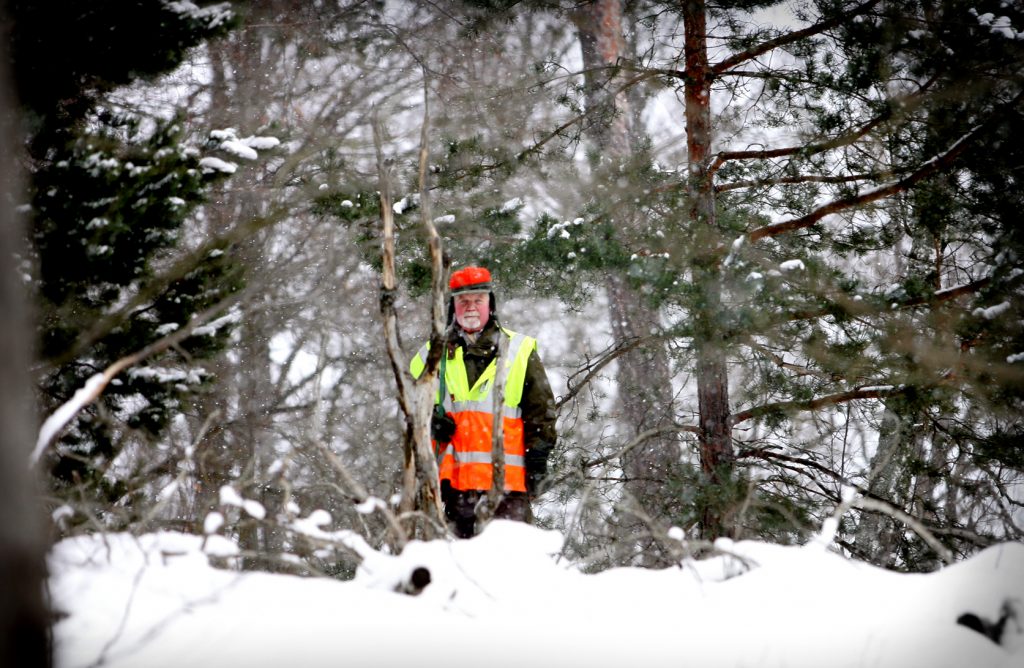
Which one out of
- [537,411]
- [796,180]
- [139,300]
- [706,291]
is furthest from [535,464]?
[796,180]

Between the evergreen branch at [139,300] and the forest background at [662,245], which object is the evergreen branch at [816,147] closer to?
the forest background at [662,245]

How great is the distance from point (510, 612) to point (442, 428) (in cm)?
229

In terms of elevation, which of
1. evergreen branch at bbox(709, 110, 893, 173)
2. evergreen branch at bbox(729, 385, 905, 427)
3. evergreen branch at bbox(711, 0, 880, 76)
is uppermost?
evergreen branch at bbox(711, 0, 880, 76)

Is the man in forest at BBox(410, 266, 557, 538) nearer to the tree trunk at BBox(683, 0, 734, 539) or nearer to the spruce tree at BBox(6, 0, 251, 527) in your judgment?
the tree trunk at BBox(683, 0, 734, 539)

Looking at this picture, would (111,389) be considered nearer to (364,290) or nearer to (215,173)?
(215,173)

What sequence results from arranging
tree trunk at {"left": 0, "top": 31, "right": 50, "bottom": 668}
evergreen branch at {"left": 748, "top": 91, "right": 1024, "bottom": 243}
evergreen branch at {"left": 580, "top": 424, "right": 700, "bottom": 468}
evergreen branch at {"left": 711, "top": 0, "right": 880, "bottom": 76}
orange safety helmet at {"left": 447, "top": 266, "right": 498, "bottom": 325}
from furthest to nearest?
evergreen branch at {"left": 711, "top": 0, "right": 880, "bottom": 76} < evergreen branch at {"left": 748, "top": 91, "right": 1024, "bottom": 243} < orange safety helmet at {"left": 447, "top": 266, "right": 498, "bottom": 325} < evergreen branch at {"left": 580, "top": 424, "right": 700, "bottom": 468} < tree trunk at {"left": 0, "top": 31, "right": 50, "bottom": 668}

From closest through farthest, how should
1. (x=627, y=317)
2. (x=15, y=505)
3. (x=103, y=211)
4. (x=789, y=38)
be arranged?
(x=15, y=505) < (x=103, y=211) < (x=789, y=38) < (x=627, y=317)

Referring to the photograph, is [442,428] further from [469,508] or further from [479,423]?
[469,508]

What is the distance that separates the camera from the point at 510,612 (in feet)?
6.50

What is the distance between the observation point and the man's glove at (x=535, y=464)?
164 inches

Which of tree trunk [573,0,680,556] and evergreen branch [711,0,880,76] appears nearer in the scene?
evergreen branch [711,0,880,76]

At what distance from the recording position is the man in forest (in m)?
4.19

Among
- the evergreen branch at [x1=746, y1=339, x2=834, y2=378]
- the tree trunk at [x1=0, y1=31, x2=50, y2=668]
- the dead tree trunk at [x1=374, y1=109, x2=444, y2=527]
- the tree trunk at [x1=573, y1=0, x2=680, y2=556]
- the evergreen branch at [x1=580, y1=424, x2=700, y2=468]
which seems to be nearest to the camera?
the tree trunk at [x1=0, y1=31, x2=50, y2=668]

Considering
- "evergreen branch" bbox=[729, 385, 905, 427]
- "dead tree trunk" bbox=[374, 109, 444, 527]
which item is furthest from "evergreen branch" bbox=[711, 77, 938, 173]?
"dead tree trunk" bbox=[374, 109, 444, 527]
